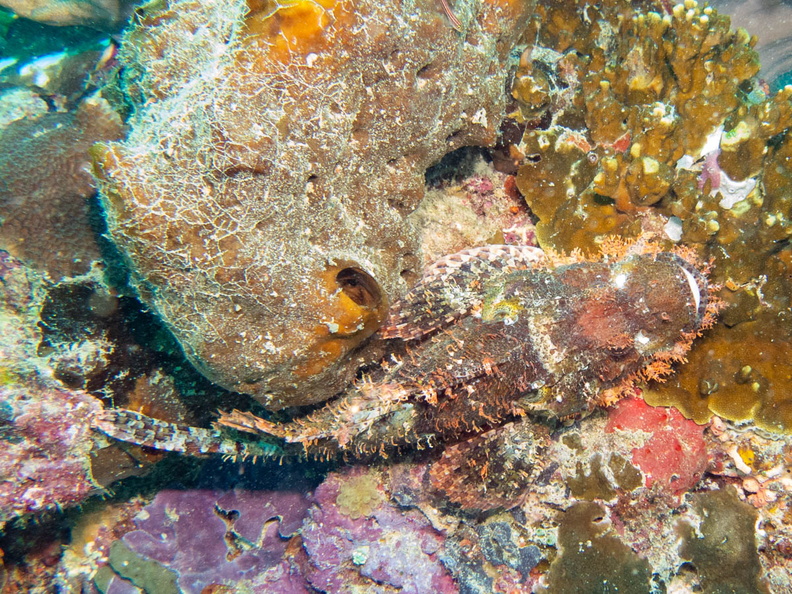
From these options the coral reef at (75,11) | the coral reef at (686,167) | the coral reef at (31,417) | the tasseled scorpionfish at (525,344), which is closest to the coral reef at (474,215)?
the coral reef at (686,167)

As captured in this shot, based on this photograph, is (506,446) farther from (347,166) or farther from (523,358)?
(347,166)

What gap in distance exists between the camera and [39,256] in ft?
13.0

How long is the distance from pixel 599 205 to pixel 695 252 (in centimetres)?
89

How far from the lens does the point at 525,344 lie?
350cm

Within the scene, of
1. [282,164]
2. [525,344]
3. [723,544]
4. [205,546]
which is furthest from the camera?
[205,546]

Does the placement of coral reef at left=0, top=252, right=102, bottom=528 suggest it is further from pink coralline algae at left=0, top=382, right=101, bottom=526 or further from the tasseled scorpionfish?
the tasseled scorpionfish

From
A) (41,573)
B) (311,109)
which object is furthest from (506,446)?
(41,573)

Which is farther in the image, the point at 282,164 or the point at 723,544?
the point at 723,544

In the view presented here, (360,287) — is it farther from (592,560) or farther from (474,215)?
(592,560)

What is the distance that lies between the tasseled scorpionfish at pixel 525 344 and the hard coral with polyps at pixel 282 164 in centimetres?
39

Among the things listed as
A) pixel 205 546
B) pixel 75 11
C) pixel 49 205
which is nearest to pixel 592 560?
pixel 205 546

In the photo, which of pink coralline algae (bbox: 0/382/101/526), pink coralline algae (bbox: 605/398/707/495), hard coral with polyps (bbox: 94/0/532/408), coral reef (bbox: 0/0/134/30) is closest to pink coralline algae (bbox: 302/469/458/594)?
hard coral with polyps (bbox: 94/0/532/408)

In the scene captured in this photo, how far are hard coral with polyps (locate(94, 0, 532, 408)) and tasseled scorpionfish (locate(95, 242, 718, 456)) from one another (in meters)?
0.39

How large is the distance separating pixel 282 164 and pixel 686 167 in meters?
3.58
